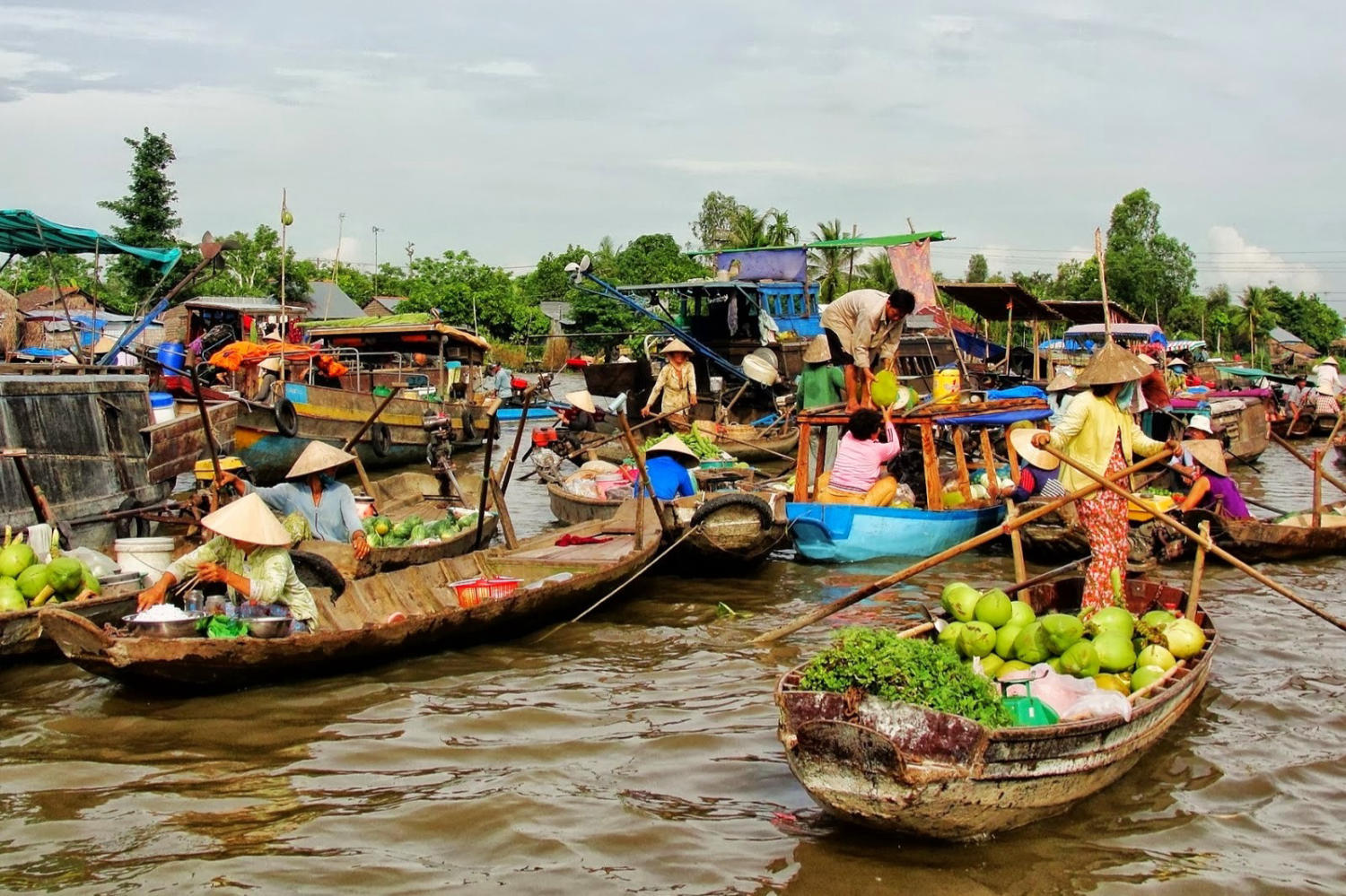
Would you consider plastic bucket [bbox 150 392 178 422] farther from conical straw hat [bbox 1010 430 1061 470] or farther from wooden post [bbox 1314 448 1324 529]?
wooden post [bbox 1314 448 1324 529]

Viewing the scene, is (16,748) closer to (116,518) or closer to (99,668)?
(99,668)

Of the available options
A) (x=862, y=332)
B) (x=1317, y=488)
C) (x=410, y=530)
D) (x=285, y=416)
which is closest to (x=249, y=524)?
(x=410, y=530)

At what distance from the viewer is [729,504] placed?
9.41m

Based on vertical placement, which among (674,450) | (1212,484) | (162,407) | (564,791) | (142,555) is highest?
(162,407)

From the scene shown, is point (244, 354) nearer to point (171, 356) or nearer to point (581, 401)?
point (171, 356)

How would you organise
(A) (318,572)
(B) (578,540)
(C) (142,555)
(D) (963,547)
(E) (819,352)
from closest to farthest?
(D) (963,547)
(A) (318,572)
(C) (142,555)
(B) (578,540)
(E) (819,352)

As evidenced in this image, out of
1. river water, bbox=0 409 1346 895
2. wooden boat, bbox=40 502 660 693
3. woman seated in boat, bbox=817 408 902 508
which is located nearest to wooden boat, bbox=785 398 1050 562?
woman seated in boat, bbox=817 408 902 508

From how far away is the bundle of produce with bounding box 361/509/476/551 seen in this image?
9516 mm

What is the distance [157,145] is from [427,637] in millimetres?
29556

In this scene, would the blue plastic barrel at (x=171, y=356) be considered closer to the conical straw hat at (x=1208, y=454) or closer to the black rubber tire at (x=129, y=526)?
the black rubber tire at (x=129, y=526)

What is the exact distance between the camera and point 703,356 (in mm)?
21469

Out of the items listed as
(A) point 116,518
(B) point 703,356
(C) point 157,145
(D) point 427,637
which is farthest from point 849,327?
(C) point 157,145

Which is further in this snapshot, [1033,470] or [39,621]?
[1033,470]

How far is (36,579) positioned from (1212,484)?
8.81m
